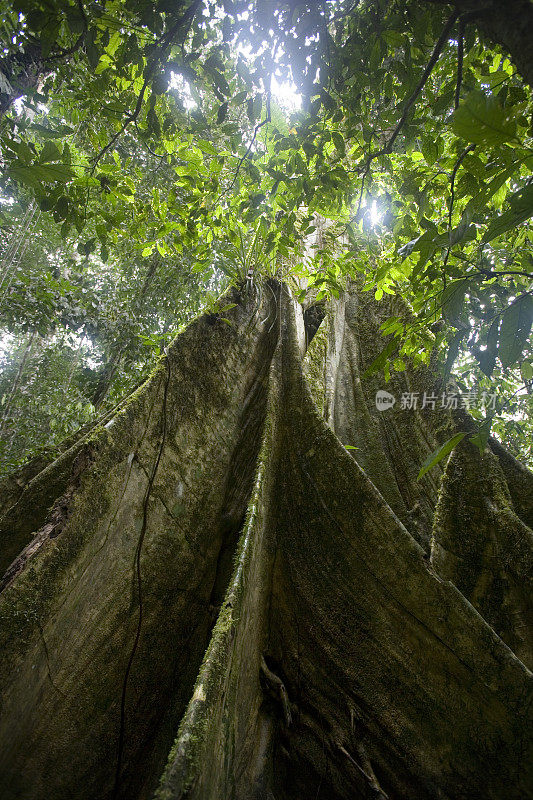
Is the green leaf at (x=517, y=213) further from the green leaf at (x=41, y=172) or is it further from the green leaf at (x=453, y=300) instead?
the green leaf at (x=41, y=172)

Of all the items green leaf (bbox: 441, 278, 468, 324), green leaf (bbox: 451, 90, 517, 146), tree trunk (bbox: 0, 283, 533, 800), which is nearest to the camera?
green leaf (bbox: 451, 90, 517, 146)

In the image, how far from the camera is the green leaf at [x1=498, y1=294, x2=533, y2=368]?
1.12 meters

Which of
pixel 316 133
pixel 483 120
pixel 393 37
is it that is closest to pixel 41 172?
pixel 483 120

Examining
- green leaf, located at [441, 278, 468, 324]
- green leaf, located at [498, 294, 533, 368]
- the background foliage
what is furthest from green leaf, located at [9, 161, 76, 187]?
green leaf, located at [498, 294, 533, 368]

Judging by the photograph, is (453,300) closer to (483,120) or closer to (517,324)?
(517,324)

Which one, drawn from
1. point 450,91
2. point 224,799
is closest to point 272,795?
point 224,799

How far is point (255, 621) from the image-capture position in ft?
5.55

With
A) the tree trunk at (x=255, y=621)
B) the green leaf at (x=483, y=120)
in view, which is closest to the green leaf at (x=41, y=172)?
the tree trunk at (x=255, y=621)

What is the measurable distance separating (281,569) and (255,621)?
290 mm

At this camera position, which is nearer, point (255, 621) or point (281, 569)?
point (255, 621)

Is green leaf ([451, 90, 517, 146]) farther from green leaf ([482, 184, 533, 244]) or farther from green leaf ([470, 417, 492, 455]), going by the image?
green leaf ([470, 417, 492, 455])

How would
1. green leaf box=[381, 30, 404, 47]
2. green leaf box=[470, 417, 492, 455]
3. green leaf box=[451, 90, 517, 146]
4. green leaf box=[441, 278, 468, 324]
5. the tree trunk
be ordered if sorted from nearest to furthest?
1. green leaf box=[451, 90, 517, 146]
2. green leaf box=[470, 417, 492, 455]
3. green leaf box=[441, 278, 468, 324]
4. the tree trunk
5. green leaf box=[381, 30, 404, 47]

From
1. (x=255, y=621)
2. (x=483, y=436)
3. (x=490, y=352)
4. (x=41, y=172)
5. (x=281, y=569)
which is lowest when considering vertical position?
(x=255, y=621)

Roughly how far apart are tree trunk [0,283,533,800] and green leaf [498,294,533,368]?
0.98 m
